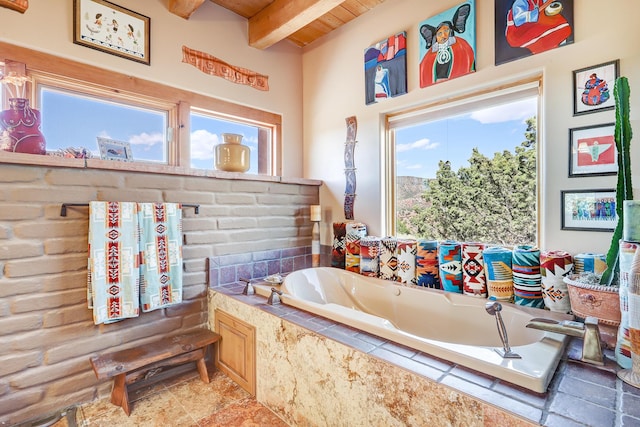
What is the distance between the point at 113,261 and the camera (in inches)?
69.6

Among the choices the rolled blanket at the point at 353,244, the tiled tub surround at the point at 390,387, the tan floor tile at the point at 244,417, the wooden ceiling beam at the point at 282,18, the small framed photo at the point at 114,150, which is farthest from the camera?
the rolled blanket at the point at 353,244

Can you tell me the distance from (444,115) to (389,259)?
1116 millimetres

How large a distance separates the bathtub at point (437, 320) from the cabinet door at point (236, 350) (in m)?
0.27

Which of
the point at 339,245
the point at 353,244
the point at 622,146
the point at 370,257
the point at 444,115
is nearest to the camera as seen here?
the point at 622,146

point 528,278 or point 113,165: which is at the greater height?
point 113,165

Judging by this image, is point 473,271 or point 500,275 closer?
point 500,275

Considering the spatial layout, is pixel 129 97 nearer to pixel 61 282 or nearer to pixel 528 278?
pixel 61 282

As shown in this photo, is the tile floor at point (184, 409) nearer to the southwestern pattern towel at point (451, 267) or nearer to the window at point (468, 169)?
the southwestern pattern towel at point (451, 267)

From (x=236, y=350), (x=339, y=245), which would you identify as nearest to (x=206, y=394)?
(x=236, y=350)

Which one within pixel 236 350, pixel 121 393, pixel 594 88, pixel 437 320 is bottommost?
pixel 121 393

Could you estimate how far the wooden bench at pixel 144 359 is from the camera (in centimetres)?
170

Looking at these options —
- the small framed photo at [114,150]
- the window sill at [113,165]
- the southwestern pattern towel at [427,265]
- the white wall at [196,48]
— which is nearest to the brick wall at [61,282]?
the window sill at [113,165]

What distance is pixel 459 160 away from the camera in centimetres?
219

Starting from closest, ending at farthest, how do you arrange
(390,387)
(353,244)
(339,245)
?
(390,387) < (353,244) < (339,245)
